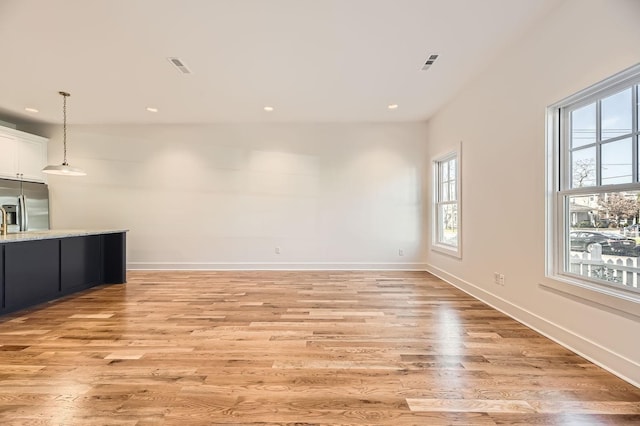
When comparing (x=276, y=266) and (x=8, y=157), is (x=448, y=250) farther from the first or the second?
(x=8, y=157)

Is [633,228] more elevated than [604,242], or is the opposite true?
[633,228]

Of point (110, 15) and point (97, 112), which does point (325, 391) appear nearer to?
point (110, 15)

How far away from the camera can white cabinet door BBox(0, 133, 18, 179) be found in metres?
4.96

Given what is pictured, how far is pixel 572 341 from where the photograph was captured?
236cm

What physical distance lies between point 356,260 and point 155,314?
3.58 m

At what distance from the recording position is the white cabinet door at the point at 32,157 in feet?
17.3

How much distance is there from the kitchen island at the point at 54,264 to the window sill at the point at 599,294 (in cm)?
523

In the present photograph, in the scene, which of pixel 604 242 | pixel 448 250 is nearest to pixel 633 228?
pixel 604 242

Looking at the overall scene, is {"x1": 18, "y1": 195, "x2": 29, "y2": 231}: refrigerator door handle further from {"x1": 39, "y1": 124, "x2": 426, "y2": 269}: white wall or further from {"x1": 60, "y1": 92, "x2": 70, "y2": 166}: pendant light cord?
{"x1": 60, "y1": 92, "x2": 70, "y2": 166}: pendant light cord

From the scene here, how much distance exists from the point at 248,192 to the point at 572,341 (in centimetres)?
511

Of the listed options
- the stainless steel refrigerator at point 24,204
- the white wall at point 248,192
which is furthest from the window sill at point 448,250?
the stainless steel refrigerator at point 24,204

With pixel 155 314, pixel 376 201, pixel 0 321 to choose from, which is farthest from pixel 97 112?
pixel 376 201

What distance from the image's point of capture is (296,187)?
229 inches

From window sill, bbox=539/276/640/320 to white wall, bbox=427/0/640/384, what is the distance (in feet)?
0.12
